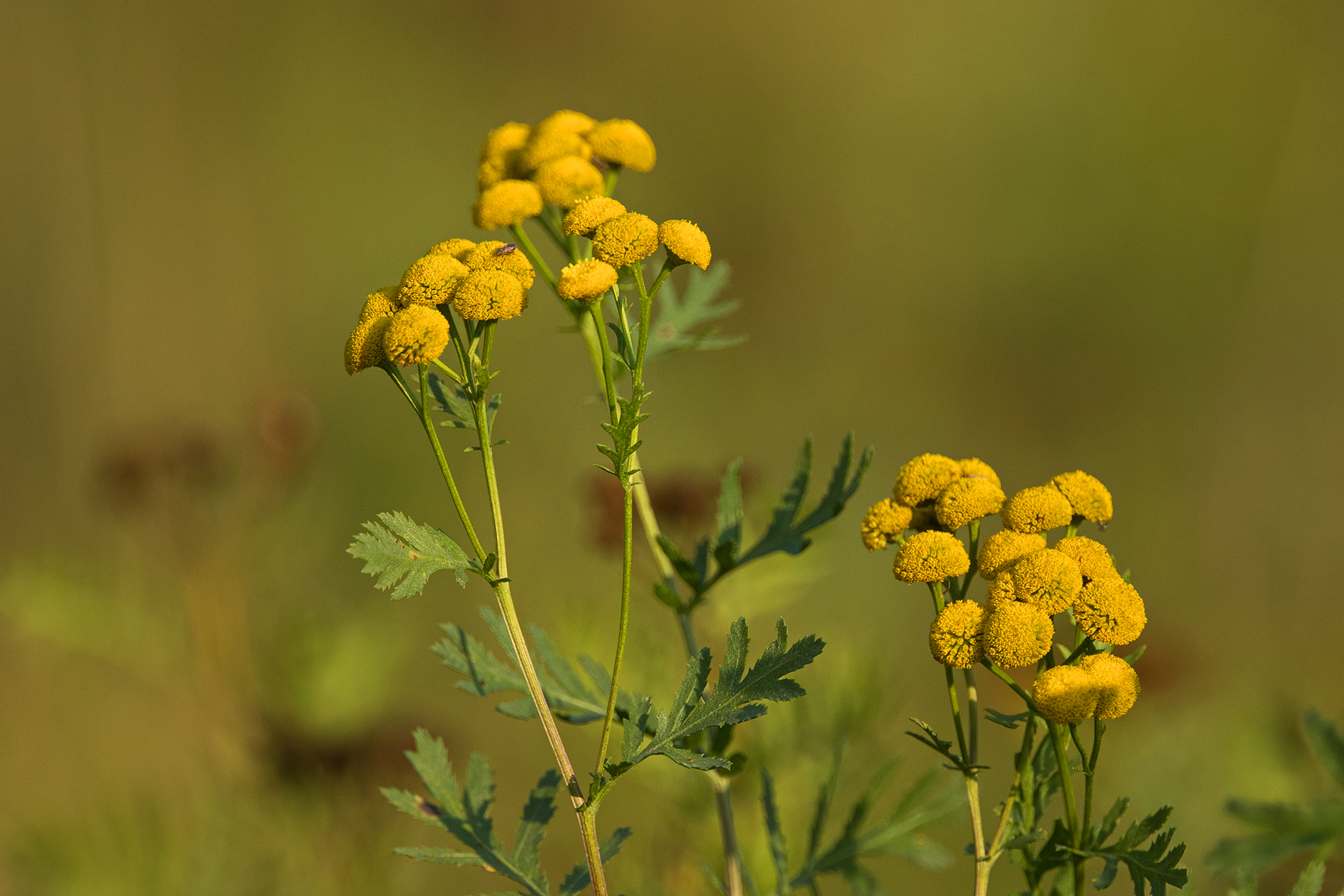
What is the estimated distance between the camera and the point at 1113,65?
21.5ft

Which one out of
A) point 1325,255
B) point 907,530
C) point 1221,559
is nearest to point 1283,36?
point 1325,255

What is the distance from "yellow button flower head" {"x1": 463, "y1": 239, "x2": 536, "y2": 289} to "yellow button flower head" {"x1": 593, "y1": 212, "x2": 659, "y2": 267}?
0.38 ft

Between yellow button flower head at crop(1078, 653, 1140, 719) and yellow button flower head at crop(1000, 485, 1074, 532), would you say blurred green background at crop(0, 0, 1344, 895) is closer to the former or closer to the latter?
yellow button flower head at crop(1000, 485, 1074, 532)

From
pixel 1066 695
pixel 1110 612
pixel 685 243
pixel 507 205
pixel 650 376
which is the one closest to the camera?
pixel 1066 695

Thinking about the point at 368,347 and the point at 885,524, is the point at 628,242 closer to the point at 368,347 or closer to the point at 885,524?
the point at 368,347

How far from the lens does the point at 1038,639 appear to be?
131cm

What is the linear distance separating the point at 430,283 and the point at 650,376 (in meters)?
4.03

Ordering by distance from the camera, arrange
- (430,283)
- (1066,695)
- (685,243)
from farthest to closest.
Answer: (685,243) → (430,283) → (1066,695)

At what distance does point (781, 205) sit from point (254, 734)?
488 cm

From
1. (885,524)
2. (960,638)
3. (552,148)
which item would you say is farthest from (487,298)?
(960,638)

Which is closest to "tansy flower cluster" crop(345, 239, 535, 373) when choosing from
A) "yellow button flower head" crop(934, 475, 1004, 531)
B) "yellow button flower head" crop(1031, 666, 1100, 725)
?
"yellow button flower head" crop(934, 475, 1004, 531)

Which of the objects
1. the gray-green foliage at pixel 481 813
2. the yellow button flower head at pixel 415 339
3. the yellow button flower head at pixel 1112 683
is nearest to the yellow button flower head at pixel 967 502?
the yellow button flower head at pixel 1112 683

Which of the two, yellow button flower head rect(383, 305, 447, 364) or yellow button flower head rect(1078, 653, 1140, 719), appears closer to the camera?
yellow button flower head rect(1078, 653, 1140, 719)

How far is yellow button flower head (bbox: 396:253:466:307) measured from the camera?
4.79ft
